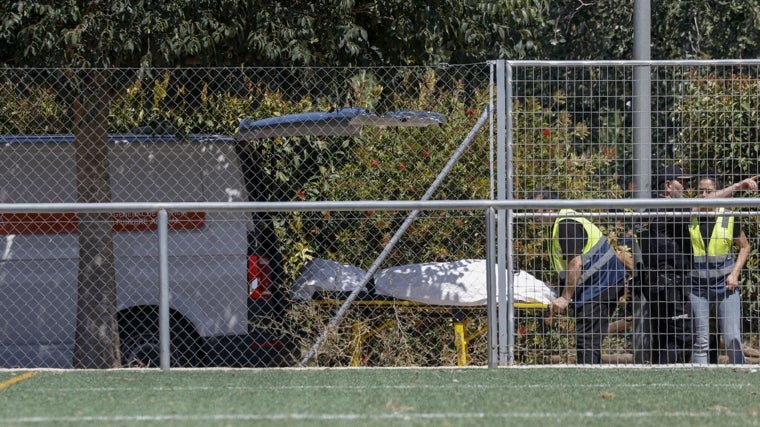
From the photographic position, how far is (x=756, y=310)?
9234 mm

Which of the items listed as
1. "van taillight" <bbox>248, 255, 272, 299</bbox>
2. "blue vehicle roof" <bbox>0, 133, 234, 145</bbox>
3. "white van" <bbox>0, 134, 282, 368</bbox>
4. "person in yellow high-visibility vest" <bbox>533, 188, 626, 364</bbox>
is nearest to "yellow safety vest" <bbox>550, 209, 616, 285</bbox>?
"person in yellow high-visibility vest" <bbox>533, 188, 626, 364</bbox>

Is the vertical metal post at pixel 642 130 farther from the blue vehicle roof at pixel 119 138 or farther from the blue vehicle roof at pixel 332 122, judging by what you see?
the blue vehicle roof at pixel 119 138

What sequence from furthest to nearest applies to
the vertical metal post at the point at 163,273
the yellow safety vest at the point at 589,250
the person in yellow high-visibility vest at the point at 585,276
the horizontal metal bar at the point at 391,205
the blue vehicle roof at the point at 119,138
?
the blue vehicle roof at the point at 119,138 < the yellow safety vest at the point at 589,250 < the person in yellow high-visibility vest at the point at 585,276 < the vertical metal post at the point at 163,273 < the horizontal metal bar at the point at 391,205

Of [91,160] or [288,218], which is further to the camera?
[288,218]

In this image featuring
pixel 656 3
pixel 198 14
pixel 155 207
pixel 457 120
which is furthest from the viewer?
pixel 656 3

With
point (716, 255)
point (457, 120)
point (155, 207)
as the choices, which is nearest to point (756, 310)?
point (716, 255)

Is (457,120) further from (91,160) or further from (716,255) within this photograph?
(91,160)

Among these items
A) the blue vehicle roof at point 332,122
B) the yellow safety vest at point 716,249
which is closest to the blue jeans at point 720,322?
the yellow safety vest at point 716,249

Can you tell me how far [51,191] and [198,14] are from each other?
74.7 inches

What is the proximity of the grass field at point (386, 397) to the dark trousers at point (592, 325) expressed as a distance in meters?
0.30

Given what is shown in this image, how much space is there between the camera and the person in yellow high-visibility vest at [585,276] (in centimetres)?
859

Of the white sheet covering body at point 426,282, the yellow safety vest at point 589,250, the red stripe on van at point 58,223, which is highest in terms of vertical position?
the red stripe on van at point 58,223

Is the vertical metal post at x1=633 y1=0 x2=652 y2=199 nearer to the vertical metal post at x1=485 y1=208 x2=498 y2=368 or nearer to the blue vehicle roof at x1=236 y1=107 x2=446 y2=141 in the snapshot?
the vertical metal post at x1=485 y1=208 x2=498 y2=368

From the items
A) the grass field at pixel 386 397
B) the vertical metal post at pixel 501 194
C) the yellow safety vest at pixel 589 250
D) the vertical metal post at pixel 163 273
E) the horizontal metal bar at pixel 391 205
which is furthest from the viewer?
the yellow safety vest at pixel 589 250
